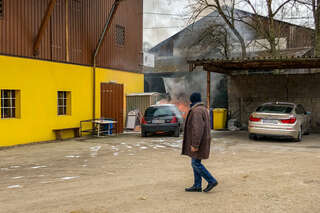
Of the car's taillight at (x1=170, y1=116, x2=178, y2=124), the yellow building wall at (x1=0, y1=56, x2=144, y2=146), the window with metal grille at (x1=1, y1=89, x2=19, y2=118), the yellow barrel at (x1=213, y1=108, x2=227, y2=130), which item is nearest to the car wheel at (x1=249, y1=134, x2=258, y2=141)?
the car's taillight at (x1=170, y1=116, x2=178, y2=124)

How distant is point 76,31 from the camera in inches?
631

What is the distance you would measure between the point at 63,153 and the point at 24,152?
134cm

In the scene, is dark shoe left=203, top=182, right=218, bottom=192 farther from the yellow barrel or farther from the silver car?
the yellow barrel

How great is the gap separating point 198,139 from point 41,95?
31.8 feet

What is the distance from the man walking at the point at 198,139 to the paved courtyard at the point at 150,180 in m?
0.34

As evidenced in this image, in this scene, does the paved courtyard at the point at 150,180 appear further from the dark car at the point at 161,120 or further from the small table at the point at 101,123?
the small table at the point at 101,123

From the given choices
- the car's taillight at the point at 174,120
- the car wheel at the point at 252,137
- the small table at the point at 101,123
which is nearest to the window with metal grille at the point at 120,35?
the small table at the point at 101,123

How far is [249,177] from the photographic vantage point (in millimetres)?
7414

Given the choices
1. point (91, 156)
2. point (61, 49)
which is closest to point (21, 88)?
point (61, 49)

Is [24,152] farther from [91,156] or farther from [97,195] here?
[97,195]

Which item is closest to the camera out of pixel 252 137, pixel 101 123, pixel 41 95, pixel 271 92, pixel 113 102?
pixel 41 95

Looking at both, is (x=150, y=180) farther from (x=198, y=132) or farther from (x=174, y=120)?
(x=174, y=120)

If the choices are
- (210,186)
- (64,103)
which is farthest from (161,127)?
(210,186)

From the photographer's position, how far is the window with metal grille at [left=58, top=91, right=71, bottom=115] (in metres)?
15.5
